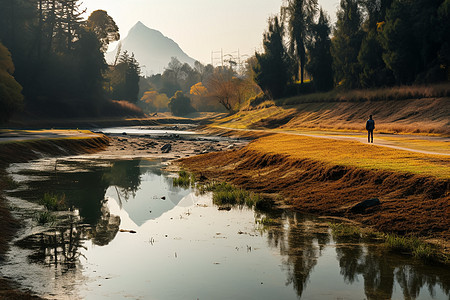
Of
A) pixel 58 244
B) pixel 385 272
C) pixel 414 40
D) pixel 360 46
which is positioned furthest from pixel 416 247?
pixel 360 46

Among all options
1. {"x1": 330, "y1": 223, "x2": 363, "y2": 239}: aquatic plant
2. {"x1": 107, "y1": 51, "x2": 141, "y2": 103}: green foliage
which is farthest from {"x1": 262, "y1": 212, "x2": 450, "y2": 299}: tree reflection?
{"x1": 107, "y1": 51, "x2": 141, "y2": 103}: green foliage

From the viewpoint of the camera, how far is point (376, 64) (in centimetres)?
6231

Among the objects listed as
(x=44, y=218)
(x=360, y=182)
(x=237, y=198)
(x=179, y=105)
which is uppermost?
(x=179, y=105)

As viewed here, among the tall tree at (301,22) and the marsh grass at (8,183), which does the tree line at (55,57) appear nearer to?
the tall tree at (301,22)

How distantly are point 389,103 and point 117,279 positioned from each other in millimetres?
50674

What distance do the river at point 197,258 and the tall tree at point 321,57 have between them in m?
60.8

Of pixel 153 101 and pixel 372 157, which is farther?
pixel 153 101

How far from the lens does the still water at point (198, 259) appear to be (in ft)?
33.2

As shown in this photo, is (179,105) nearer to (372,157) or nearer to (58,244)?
(372,157)

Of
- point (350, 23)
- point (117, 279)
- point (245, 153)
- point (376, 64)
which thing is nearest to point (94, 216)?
point (117, 279)

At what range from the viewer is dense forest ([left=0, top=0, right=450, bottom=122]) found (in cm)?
5297

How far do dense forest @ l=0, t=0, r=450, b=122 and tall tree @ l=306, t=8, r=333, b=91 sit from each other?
17 centimetres

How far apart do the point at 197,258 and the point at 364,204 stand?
760 centimetres

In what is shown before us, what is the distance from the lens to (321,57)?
75.8m
